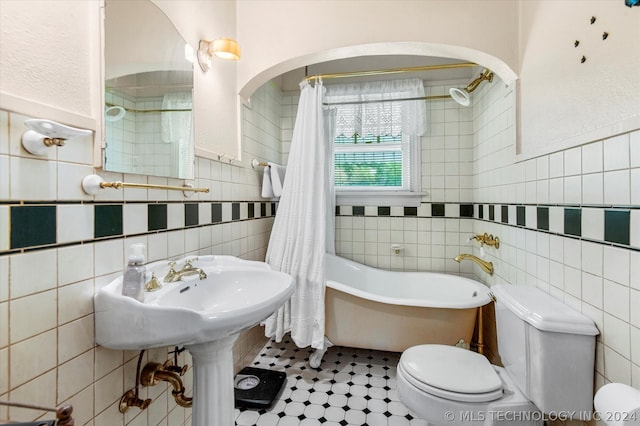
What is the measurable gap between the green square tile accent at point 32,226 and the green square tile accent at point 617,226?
1784 millimetres

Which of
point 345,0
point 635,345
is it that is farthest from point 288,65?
point 635,345

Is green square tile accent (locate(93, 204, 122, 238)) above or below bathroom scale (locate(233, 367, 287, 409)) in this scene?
above

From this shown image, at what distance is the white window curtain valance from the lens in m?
2.72

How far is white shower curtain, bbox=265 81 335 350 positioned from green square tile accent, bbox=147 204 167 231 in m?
0.89

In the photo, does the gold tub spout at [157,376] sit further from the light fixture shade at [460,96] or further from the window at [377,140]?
the light fixture shade at [460,96]

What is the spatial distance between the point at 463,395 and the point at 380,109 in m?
2.35

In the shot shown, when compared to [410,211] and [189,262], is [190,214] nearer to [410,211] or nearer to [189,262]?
[189,262]

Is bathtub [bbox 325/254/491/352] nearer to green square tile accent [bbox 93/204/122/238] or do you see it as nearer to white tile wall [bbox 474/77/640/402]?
white tile wall [bbox 474/77/640/402]

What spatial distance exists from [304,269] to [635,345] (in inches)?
61.5

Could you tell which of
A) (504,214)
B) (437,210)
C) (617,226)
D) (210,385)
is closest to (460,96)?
(504,214)

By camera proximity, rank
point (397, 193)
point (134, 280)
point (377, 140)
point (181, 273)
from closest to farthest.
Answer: point (134, 280)
point (181, 273)
point (397, 193)
point (377, 140)

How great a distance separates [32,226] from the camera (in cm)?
83

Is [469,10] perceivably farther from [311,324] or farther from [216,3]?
[311,324]

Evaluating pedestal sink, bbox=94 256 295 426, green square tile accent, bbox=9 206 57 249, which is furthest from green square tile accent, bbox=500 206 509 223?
green square tile accent, bbox=9 206 57 249
